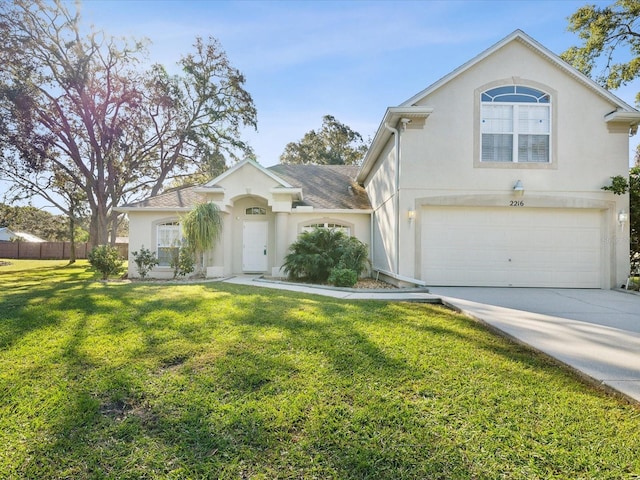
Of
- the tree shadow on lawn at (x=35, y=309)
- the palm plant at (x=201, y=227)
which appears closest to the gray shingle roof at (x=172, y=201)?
the palm plant at (x=201, y=227)

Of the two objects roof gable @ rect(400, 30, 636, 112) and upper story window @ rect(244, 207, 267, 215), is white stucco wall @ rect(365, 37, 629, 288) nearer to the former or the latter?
roof gable @ rect(400, 30, 636, 112)

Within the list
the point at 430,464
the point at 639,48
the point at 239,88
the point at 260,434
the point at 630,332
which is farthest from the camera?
the point at 239,88

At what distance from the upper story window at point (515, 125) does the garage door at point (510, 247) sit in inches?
67.2

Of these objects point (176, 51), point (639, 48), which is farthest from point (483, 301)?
point (176, 51)

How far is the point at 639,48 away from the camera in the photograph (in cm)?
1556

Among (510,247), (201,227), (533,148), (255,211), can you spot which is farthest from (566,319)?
(255,211)

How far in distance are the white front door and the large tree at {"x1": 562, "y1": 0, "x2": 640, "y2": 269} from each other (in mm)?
18238

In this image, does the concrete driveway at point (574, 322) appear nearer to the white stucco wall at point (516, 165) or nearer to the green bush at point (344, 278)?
the white stucco wall at point (516, 165)

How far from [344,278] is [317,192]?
621cm

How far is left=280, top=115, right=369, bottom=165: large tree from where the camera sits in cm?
3228

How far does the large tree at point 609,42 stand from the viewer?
15234mm

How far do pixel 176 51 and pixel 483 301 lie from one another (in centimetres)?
Answer: 2607

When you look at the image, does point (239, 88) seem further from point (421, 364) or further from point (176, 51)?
point (421, 364)

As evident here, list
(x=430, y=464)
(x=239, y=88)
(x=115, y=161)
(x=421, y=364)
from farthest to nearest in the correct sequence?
1. (x=239, y=88)
2. (x=115, y=161)
3. (x=421, y=364)
4. (x=430, y=464)
